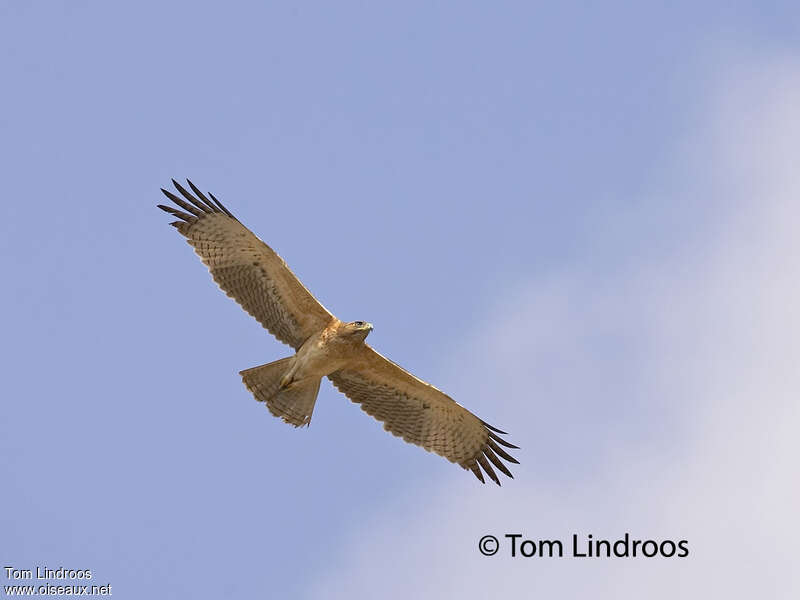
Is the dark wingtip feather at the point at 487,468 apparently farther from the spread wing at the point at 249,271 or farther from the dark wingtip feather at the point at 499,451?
the spread wing at the point at 249,271

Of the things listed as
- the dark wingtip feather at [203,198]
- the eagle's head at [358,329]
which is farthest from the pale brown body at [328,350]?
the dark wingtip feather at [203,198]

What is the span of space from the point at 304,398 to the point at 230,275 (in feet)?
5.20

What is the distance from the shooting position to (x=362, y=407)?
40.8 ft

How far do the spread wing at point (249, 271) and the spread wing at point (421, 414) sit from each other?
0.76 metres

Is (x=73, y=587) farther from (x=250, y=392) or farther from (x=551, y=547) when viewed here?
(x=551, y=547)

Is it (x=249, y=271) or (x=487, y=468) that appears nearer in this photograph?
(x=249, y=271)

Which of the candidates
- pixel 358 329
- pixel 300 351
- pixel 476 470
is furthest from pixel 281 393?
pixel 476 470

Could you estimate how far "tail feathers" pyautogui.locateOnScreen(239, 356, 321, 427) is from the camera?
1177 cm

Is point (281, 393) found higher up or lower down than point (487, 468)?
lower down

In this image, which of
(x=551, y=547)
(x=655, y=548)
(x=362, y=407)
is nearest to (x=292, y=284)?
(x=362, y=407)

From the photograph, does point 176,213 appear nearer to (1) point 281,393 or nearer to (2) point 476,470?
(1) point 281,393

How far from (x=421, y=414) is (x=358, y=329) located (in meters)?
1.59

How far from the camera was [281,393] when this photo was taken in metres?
11.9

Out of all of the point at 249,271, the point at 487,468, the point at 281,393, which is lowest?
the point at 281,393
